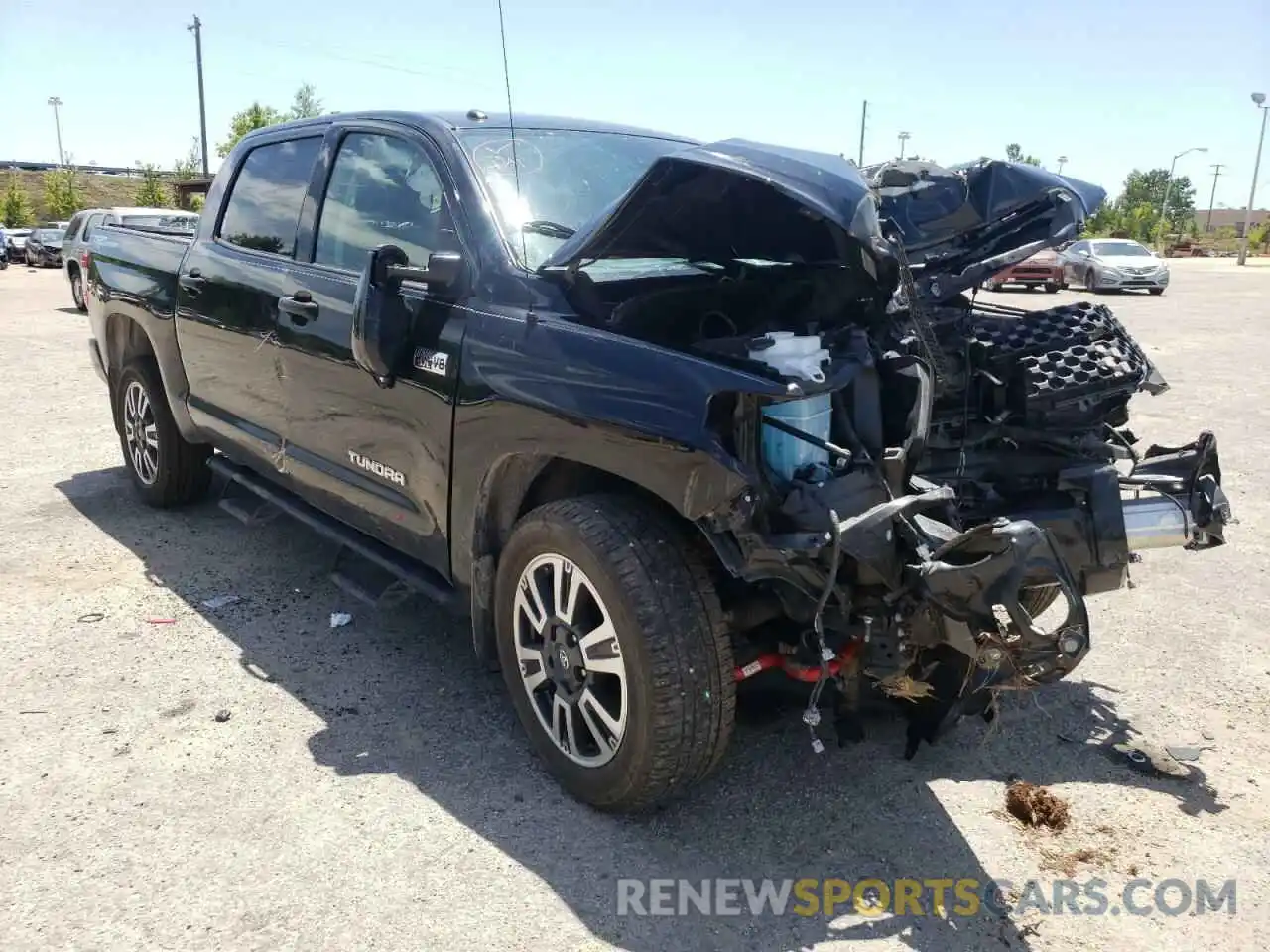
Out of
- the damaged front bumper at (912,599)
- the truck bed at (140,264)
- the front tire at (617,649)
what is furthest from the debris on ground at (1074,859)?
the truck bed at (140,264)

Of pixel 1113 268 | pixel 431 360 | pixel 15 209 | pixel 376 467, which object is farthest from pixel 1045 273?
pixel 15 209

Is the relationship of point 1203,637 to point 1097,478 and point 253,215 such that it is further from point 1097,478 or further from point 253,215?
point 253,215

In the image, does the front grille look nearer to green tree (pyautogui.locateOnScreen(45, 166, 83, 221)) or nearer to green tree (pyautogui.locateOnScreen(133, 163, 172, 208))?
green tree (pyautogui.locateOnScreen(133, 163, 172, 208))

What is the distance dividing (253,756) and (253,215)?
2528mm

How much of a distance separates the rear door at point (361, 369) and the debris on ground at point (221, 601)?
722 mm

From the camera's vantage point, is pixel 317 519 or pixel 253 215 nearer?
pixel 317 519

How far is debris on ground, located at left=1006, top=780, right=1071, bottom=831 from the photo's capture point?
9.65 feet

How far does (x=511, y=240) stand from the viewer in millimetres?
3209

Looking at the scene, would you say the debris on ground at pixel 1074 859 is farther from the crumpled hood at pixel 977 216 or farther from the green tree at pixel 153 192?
the green tree at pixel 153 192

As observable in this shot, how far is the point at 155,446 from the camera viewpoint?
555 centimetres

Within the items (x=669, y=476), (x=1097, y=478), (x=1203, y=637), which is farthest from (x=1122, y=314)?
(x=669, y=476)

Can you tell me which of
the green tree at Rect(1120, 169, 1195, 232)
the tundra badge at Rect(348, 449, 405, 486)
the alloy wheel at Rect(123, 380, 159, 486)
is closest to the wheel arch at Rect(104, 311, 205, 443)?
the alloy wheel at Rect(123, 380, 159, 486)

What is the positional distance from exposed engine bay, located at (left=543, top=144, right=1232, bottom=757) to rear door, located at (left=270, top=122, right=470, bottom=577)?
0.67 m

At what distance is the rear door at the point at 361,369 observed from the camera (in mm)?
3273
